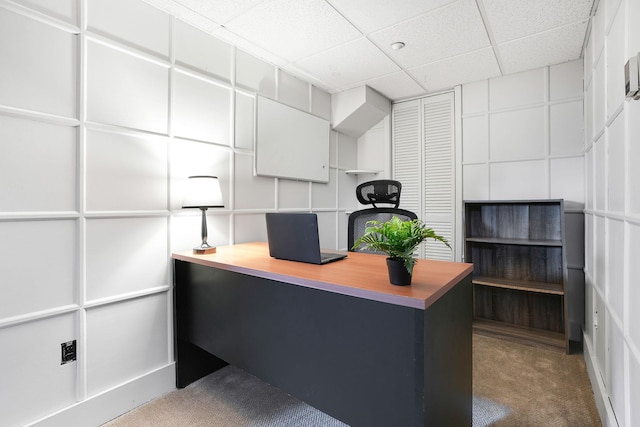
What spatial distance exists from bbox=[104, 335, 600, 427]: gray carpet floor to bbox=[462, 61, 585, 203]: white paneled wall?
1571 mm

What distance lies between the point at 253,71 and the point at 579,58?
2909mm

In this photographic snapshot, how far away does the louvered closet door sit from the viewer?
346cm

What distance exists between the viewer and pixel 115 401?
181 cm

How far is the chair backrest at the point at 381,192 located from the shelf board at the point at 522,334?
5.13 ft

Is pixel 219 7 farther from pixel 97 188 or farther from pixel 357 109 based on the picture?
pixel 357 109

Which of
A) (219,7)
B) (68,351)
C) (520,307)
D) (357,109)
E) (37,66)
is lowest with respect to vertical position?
(520,307)

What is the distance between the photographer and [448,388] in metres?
1.21

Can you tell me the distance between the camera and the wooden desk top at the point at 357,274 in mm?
1067

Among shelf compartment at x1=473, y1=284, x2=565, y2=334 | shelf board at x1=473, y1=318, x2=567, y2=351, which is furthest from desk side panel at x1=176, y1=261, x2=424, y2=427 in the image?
shelf compartment at x1=473, y1=284, x2=565, y2=334

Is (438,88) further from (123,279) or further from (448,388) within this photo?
(123,279)

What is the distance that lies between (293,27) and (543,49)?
2103 millimetres

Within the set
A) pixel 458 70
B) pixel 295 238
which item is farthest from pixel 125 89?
pixel 458 70

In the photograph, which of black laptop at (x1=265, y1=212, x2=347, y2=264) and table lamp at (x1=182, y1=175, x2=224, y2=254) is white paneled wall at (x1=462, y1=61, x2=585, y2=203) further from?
table lamp at (x1=182, y1=175, x2=224, y2=254)

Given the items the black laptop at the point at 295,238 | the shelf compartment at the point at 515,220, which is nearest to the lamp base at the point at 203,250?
the black laptop at the point at 295,238
